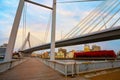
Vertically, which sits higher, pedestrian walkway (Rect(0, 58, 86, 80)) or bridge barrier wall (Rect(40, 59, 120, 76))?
bridge barrier wall (Rect(40, 59, 120, 76))

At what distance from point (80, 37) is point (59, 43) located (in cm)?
805

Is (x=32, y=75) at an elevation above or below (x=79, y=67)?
below

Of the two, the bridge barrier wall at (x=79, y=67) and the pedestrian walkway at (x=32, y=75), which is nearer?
the pedestrian walkway at (x=32, y=75)

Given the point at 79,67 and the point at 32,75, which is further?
the point at 79,67

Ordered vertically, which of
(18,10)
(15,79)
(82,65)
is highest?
(18,10)

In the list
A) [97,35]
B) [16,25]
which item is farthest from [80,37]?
[16,25]

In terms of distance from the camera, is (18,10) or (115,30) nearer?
(18,10)

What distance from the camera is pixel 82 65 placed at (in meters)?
11.1

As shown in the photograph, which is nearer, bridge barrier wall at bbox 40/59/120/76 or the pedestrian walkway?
the pedestrian walkway

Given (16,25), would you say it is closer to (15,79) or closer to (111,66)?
(15,79)

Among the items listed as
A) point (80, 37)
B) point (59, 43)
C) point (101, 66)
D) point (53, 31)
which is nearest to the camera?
point (101, 66)

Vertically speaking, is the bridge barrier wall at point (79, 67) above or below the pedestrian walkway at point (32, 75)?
above

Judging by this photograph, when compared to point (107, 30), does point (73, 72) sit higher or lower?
lower

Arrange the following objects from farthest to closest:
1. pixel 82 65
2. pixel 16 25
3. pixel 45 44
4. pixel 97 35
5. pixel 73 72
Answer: pixel 45 44 → pixel 97 35 → pixel 16 25 → pixel 82 65 → pixel 73 72
